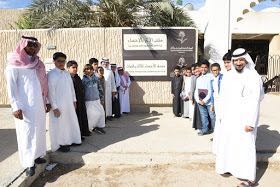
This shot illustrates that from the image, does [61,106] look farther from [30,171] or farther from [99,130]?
[99,130]

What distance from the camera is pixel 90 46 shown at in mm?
9945

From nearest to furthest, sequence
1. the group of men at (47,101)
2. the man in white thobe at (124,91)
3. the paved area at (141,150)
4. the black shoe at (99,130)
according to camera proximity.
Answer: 1. the group of men at (47,101)
2. the paved area at (141,150)
3. the black shoe at (99,130)
4. the man in white thobe at (124,91)

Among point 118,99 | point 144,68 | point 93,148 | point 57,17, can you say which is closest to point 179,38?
point 144,68

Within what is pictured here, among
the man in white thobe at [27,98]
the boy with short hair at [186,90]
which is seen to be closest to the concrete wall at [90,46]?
the boy with short hair at [186,90]

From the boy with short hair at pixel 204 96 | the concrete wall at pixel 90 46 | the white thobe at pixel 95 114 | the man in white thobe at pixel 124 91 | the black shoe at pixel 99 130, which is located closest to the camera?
the boy with short hair at pixel 204 96

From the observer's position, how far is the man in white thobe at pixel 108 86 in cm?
869

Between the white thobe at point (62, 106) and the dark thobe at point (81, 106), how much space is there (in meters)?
0.46

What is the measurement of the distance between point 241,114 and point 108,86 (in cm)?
459

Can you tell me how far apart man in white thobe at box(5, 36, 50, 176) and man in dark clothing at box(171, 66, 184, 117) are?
4.76 metres

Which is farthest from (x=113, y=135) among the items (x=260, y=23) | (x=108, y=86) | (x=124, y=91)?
(x=260, y=23)

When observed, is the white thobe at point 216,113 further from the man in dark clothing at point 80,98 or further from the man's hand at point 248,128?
the man in dark clothing at point 80,98

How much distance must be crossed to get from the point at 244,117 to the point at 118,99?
4.99 meters

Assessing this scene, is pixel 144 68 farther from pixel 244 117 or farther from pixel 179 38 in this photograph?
pixel 244 117

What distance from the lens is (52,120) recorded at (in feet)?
19.0
